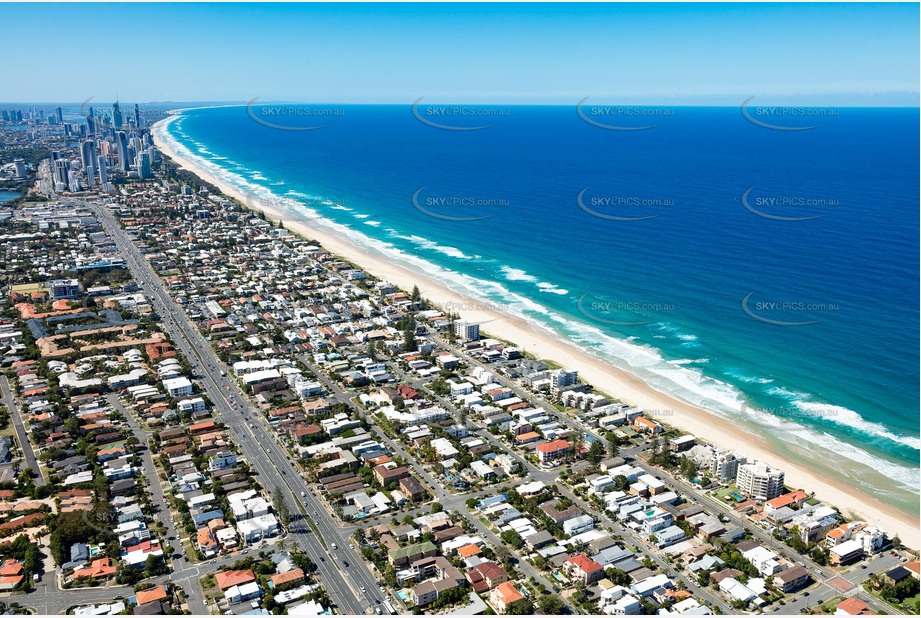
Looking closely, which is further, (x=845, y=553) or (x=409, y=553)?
(x=845, y=553)

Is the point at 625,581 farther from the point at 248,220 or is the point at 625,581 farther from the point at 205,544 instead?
the point at 248,220

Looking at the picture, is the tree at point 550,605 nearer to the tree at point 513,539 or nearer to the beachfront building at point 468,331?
the tree at point 513,539

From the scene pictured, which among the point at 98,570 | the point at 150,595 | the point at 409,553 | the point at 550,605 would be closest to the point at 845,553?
the point at 550,605

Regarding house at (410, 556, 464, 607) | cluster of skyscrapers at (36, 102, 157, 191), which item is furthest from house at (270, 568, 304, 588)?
cluster of skyscrapers at (36, 102, 157, 191)

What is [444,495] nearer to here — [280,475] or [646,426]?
[280,475]

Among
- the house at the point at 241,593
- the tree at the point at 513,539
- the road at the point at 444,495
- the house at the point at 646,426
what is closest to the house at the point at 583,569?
the road at the point at 444,495

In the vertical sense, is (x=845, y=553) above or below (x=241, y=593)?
above

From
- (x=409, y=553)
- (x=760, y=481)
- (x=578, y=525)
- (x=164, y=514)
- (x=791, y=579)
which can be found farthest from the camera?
(x=760, y=481)

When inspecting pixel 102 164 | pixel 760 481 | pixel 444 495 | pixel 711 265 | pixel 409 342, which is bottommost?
pixel 444 495
